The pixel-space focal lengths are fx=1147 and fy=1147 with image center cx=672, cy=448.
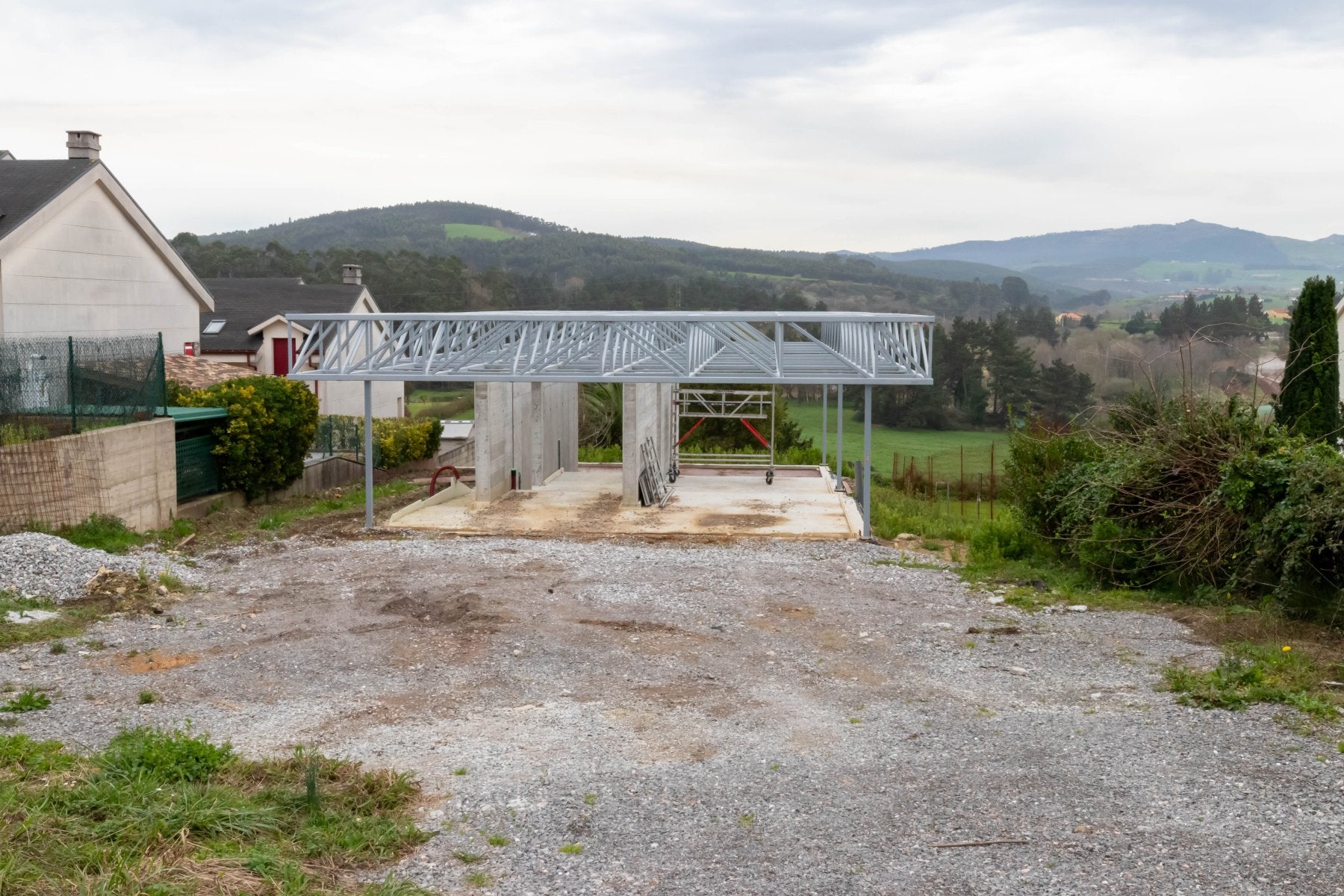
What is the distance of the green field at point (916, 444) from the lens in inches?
1423

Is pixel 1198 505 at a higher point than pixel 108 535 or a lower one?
higher

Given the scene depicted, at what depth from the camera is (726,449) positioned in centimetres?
2889

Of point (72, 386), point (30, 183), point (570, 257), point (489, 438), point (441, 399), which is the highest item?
point (570, 257)

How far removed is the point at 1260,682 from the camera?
8.30m

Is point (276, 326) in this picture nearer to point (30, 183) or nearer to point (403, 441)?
point (403, 441)

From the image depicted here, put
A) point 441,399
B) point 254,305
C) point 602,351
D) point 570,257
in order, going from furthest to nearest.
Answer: point 570,257
point 441,399
point 254,305
point 602,351

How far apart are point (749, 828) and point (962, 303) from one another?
Answer: 3058 inches

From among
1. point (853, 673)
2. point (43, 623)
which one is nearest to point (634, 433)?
point (853, 673)

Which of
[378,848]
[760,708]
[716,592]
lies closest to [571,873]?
[378,848]

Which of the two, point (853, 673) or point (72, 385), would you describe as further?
point (72, 385)

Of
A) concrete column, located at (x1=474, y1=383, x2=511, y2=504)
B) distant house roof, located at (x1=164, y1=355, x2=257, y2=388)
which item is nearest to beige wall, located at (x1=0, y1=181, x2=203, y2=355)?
distant house roof, located at (x1=164, y1=355, x2=257, y2=388)

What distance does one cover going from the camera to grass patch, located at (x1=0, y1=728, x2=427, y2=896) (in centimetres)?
492

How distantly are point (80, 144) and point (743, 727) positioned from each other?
61.7ft

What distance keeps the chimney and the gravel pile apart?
11025 millimetres
